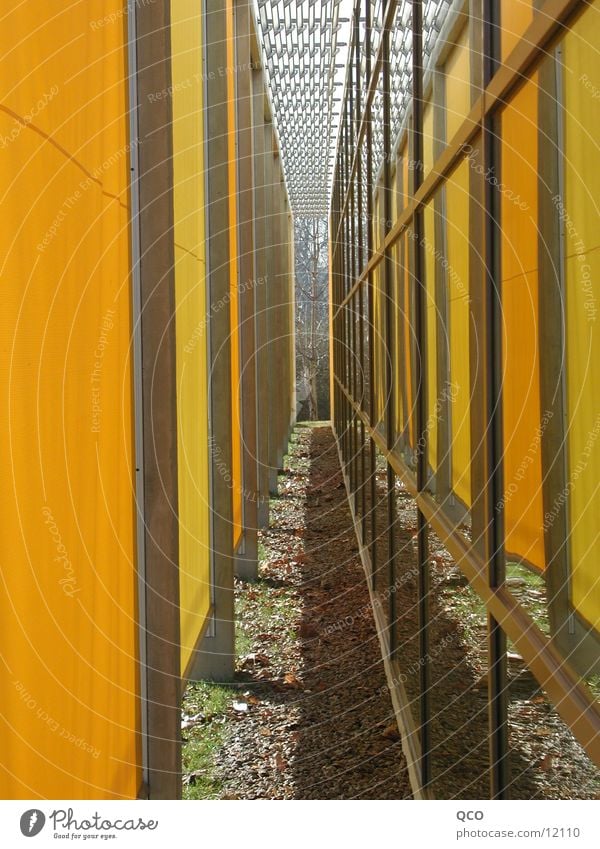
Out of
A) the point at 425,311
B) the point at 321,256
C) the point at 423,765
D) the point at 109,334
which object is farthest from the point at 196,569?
the point at 321,256

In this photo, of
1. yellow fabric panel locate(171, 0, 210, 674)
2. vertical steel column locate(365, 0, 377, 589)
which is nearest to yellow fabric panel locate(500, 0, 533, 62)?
yellow fabric panel locate(171, 0, 210, 674)

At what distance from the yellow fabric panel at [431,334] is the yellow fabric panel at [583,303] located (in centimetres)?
172

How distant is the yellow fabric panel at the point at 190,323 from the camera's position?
13.6 ft

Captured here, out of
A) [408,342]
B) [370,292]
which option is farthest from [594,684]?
[370,292]

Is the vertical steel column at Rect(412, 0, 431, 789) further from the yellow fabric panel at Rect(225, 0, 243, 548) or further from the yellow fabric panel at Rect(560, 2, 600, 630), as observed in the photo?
the yellow fabric panel at Rect(225, 0, 243, 548)

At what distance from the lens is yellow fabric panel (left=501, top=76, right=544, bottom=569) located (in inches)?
67.0

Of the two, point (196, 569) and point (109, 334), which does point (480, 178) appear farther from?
point (196, 569)

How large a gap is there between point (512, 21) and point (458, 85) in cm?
75

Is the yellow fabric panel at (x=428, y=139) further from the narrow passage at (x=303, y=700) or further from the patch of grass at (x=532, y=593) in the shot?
the narrow passage at (x=303, y=700)

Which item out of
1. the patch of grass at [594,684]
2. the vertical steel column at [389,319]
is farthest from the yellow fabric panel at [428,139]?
the patch of grass at [594,684]

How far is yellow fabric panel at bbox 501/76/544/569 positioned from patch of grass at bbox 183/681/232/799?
8.48ft

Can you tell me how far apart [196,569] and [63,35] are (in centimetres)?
307

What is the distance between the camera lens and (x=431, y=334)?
10.9 feet

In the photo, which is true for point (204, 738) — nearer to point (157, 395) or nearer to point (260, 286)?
point (157, 395)
